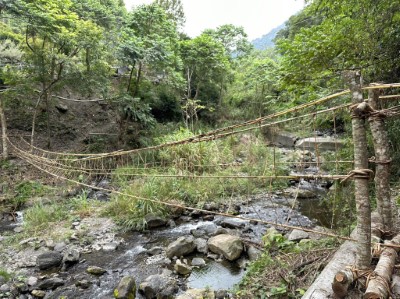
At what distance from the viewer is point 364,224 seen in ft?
4.22

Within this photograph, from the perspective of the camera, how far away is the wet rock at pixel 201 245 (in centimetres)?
327

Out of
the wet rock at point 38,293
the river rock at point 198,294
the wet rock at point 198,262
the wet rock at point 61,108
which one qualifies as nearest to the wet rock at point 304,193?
the wet rock at point 198,262

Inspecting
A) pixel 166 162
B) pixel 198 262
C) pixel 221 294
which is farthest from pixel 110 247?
pixel 166 162

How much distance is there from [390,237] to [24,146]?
7987 mm

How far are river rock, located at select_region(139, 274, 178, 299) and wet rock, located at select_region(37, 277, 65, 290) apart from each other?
0.90 metres

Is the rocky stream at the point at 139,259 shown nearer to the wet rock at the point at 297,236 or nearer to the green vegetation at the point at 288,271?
the wet rock at the point at 297,236

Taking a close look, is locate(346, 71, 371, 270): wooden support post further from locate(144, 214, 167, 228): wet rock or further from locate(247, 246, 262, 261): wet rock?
locate(144, 214, 167, 228): wet rock

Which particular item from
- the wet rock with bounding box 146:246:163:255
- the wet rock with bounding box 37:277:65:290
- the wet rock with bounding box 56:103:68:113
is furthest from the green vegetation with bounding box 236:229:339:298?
the wet rock with bounding box 56:103:68:113

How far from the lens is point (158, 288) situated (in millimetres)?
2465

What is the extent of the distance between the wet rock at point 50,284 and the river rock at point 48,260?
0.34m

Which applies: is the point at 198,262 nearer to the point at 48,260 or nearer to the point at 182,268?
the point at 182,268

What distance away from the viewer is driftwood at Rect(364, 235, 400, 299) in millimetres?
1147

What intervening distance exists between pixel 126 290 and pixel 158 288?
0.92 feet

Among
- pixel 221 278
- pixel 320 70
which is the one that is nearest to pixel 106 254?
pixel 221 278
